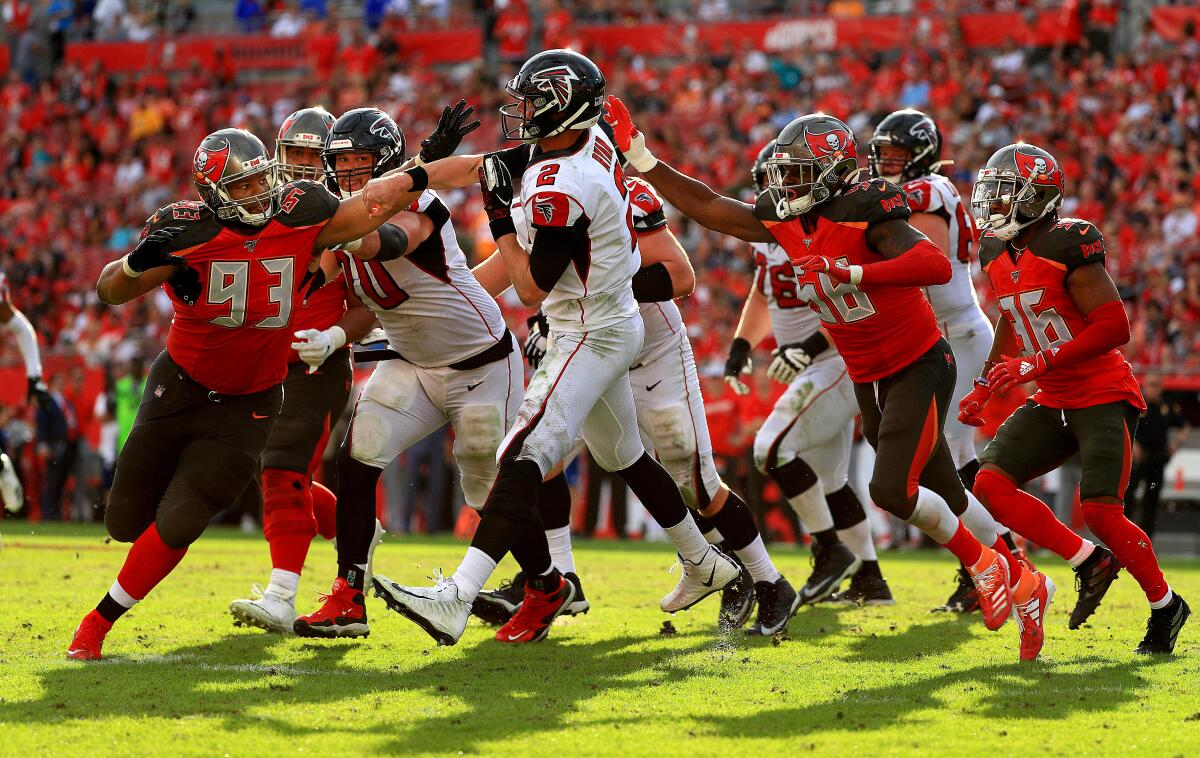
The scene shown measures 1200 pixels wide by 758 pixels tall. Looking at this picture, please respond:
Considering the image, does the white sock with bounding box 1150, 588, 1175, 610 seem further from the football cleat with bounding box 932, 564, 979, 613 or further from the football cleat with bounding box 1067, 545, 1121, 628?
the football cleat with bounding box 932, 564, 979, 613

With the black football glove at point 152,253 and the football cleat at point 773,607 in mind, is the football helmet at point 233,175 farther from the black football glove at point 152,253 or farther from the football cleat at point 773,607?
the football cleat at point 773,607

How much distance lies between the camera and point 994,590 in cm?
586

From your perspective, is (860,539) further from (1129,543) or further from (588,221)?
(588,221)

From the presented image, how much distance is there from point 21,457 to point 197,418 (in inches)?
418

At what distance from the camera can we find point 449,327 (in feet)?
21.0

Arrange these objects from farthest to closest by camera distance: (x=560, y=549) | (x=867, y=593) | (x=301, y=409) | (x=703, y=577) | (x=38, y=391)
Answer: (x=38, y=391), (x=867, y=593), (x=560, y=549), (x=301, y=409), (x=703, y=577)

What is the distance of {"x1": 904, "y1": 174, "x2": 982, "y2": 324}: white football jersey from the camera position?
742cm

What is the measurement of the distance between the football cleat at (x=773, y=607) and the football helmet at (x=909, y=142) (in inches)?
88.5

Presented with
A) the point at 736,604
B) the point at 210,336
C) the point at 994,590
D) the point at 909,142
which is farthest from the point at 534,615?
the point at 909,142

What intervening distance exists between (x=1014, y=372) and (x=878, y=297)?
61cm

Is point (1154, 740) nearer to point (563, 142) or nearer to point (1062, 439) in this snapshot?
point (1062, 439)

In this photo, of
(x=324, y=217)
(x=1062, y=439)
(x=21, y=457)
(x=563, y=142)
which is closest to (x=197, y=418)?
(x=324, y=217)

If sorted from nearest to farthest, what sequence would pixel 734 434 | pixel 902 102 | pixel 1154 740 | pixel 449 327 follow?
1. pixel 1154 740
2. pixel 449 327
3. pixel 734 434
4. pixel 902 102

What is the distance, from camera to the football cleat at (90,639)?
5555mm
